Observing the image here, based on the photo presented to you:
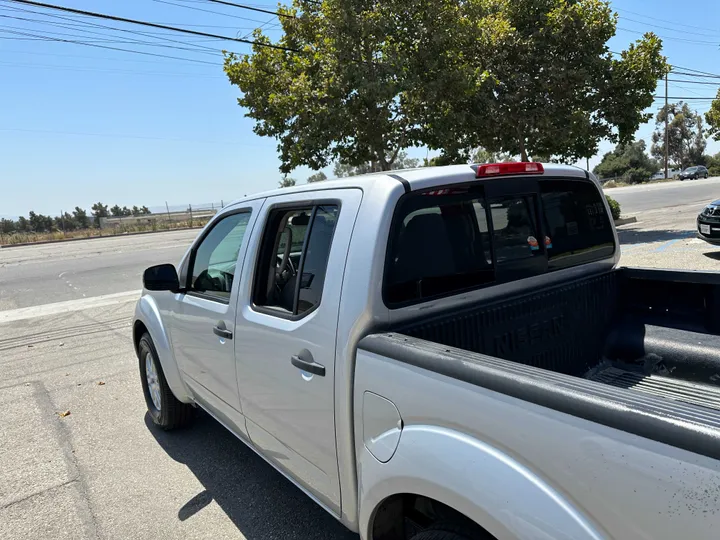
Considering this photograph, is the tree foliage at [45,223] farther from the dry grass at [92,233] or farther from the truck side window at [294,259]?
the truck side window at [294,259]

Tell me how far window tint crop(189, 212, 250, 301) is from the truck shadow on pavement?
49.6 inches

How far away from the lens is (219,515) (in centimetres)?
309

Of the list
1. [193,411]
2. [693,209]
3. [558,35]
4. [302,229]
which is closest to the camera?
[302,229]

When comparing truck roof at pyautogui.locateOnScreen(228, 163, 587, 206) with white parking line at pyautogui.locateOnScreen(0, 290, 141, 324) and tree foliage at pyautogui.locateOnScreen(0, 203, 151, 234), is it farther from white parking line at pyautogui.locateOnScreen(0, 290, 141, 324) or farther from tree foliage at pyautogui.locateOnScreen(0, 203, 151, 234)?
tree foliage at pyautogui.locateOnScreen(0, 203, 151, 234)

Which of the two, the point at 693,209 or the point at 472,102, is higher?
A: the point at 472,102

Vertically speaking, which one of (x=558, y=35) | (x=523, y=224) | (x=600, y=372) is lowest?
(x=600, y=372)

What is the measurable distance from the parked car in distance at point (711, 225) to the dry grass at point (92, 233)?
35.0 m

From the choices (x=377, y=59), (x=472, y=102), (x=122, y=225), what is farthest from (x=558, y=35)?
(x=122, y=225)

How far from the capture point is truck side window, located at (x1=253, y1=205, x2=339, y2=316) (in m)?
2.36

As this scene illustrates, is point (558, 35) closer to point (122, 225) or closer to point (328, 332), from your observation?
point (328, 332)

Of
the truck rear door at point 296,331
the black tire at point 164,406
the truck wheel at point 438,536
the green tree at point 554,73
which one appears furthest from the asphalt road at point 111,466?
the green tree at point 554,73

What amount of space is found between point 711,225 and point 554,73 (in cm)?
678

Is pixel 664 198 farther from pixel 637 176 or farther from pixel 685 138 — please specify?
pixel 685 138

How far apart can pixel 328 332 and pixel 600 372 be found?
70.8 inches
